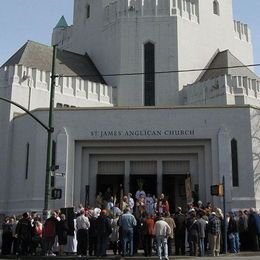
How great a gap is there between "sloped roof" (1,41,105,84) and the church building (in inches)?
5.5

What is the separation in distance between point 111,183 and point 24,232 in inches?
515

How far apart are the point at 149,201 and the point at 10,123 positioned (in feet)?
46.1

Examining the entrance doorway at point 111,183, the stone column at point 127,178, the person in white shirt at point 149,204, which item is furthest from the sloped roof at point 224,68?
the person in white shirt at point 149,204

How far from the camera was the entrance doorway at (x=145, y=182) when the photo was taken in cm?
3109

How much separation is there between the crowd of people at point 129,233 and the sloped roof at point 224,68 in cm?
2064

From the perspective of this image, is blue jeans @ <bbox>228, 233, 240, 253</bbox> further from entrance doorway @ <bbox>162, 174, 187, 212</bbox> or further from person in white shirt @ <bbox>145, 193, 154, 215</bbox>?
entrance doorway @ <bbox>162, 174, 187, 212</bbox>

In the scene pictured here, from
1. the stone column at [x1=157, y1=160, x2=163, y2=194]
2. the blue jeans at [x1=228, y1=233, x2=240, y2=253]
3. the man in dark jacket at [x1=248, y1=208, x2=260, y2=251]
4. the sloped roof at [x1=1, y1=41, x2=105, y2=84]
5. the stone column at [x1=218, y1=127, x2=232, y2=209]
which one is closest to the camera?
the blue jeans at [x1=228, y1=233, x2=240, y2=253]

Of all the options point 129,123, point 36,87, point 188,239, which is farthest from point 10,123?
point 188,239

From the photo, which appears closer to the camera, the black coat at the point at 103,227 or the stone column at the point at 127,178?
the black coat at the point at 103,227

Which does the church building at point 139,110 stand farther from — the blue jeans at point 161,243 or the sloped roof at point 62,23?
the blue jeans at point 161,243

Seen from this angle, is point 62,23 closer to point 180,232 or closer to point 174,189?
point 174,189

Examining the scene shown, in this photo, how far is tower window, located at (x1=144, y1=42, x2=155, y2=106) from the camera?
41.1m

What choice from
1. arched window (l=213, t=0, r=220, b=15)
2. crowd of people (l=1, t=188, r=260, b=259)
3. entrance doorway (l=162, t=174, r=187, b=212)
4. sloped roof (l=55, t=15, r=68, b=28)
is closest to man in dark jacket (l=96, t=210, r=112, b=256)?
crowd of people (l=1, t=188, r=260, b=259)

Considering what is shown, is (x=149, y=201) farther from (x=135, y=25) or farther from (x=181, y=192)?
(x=135, y=25)
